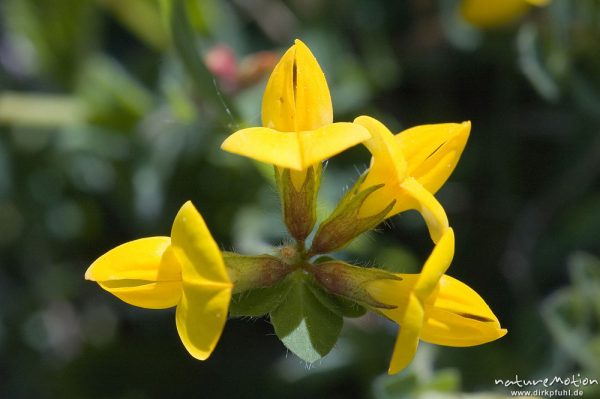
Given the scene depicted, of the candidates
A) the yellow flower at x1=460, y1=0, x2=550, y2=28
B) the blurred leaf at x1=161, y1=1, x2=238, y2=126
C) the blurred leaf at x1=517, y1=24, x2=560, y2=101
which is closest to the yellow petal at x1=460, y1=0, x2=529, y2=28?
the yellow flower at x1=460, y1=0, x2=550, y2=28

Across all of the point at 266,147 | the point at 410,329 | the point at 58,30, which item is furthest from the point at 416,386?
the point at 58,30

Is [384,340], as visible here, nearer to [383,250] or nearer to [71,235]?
[383,250]

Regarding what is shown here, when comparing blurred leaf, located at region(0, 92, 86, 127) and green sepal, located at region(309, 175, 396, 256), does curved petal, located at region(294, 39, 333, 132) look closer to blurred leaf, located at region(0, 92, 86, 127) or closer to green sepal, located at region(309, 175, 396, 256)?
green sepal, located at region(309, 175, 396, 256)

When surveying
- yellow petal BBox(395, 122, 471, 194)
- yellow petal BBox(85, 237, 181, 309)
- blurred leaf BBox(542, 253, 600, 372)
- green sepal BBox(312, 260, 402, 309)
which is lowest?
blurred leaf BBox(542, 253, 600, 372)

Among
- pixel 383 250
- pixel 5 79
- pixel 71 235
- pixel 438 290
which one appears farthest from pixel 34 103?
pixel 438 290

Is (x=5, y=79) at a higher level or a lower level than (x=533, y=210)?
higher

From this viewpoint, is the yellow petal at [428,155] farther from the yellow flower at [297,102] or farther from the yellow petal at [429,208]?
the yellow flower at [297,102]

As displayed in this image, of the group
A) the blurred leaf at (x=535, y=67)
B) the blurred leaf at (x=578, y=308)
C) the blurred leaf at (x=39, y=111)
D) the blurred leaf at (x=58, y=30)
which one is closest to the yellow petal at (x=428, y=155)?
the blurred leaf at (x=578, y=308)
